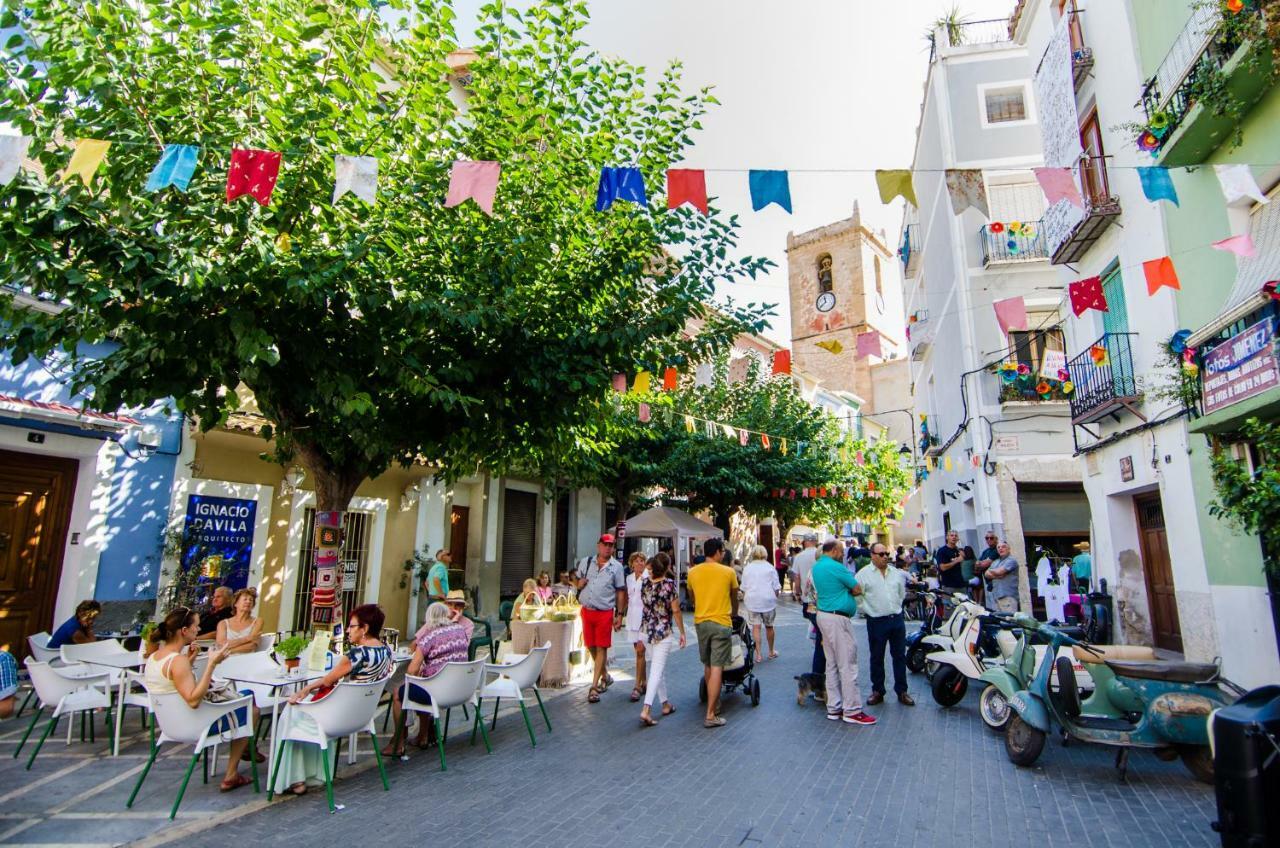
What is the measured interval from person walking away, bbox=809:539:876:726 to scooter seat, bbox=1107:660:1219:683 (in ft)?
7.43

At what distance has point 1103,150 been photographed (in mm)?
11125

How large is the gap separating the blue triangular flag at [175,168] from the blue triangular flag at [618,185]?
11.2ft

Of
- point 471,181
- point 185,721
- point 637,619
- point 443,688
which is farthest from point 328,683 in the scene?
point 637,619

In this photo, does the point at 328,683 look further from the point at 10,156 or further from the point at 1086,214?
the point at 1086,214

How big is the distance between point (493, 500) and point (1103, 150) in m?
13.6

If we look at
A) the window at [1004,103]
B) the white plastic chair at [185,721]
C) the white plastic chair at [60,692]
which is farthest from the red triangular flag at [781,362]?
the window at [1004,103]

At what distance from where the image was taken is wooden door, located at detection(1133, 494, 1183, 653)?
33.9 ft

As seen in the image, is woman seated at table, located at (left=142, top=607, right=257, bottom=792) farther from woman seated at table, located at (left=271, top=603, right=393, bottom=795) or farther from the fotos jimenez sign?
the fotos jimenez sign

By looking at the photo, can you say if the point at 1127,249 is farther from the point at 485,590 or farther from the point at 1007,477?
the point at 485,590

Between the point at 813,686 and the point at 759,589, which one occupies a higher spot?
the point at 759,589

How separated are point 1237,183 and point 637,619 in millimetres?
7871

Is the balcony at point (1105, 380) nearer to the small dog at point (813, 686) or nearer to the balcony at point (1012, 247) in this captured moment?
the balcony at point (1012, 247)

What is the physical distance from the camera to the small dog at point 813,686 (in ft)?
26.2

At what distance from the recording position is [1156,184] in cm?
834
